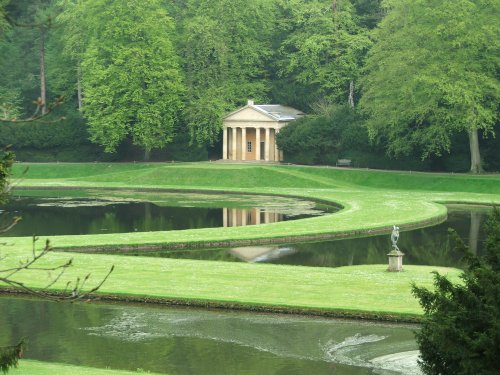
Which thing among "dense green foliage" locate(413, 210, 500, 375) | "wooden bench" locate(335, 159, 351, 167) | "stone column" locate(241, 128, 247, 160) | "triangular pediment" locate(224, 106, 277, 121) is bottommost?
"dense green foliage" locate(413, 210, 500, 375)

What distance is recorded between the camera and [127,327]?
95.7 feet

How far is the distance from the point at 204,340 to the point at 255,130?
74094 mm

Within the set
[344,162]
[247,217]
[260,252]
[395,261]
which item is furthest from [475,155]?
[395,261]

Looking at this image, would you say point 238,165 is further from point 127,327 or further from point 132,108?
point 127,327

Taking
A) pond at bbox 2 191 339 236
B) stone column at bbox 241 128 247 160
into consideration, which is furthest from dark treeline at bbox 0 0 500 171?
pond at bbox 2 191 339 236

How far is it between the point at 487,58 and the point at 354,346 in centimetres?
5435

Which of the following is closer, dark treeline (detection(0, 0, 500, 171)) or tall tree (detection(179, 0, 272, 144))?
dark treeline (detection(0, 0, 500, 171))

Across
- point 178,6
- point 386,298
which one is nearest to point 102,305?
point 386,298

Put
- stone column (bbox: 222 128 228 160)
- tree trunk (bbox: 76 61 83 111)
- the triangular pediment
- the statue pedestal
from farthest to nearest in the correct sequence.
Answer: tree trunk (bbox: 76 61 83 111), stone column (bbox: 222 128 228 160), the triangular pediment, the statue pedestal

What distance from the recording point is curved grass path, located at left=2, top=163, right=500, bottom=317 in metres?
33.0

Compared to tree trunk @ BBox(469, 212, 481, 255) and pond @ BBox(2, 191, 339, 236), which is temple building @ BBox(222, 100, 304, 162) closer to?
pond @ BBox(2, 191, 339, 236)

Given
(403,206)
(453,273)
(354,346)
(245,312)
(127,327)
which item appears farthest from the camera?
(403,206)

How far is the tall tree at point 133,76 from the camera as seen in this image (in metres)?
94.6

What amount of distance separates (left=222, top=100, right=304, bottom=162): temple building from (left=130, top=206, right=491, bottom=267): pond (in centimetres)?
4779
